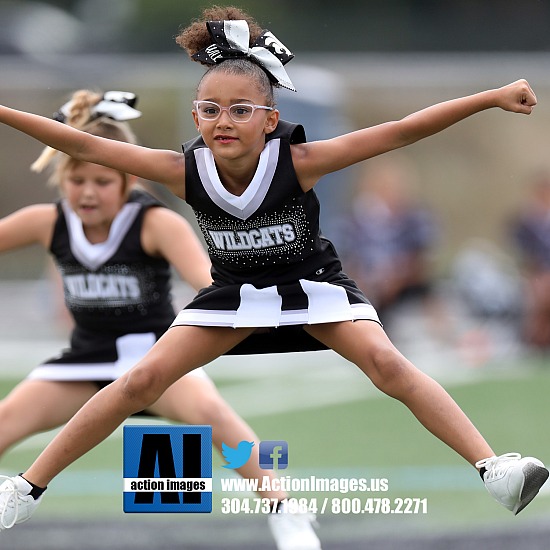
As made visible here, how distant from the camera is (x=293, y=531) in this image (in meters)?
6.10

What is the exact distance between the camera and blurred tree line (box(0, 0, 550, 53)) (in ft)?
71.9

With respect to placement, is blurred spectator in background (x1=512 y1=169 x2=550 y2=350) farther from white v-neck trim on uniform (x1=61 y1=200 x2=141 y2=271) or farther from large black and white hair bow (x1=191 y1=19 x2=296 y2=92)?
large black and white hair bow (x1=191 y1=19 x2=296 y2=92)

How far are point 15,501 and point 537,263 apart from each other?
12086mm

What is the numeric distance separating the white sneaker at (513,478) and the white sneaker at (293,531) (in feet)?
3.69

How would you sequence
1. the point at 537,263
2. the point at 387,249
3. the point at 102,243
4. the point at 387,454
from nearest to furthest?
the point at 102,243
the point at 387,454
the point at 537,263
the point at 387,249

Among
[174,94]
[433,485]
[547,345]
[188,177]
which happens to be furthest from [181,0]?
[188,177]

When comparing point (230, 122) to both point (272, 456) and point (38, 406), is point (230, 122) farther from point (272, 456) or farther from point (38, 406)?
point (38, 406)

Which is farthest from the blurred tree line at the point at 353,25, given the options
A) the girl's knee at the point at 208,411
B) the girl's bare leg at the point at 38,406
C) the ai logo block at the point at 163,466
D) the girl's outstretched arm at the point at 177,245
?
the ai logo block at the point at 163,466

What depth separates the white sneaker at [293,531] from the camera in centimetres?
604

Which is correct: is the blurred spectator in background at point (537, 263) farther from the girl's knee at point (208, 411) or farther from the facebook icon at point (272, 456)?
the girl's knee at point (208, 411)

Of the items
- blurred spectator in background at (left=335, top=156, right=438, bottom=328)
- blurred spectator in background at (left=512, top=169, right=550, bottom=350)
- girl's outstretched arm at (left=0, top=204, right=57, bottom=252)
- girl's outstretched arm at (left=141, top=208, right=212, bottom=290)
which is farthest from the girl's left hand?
blurred spectator in background at (left=335, top=156, right=438, bottom=328)

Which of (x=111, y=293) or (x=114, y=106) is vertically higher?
(x=114, y=106)

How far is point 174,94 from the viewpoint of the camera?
20.5m

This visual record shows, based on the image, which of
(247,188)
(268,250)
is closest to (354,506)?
(268,250)
